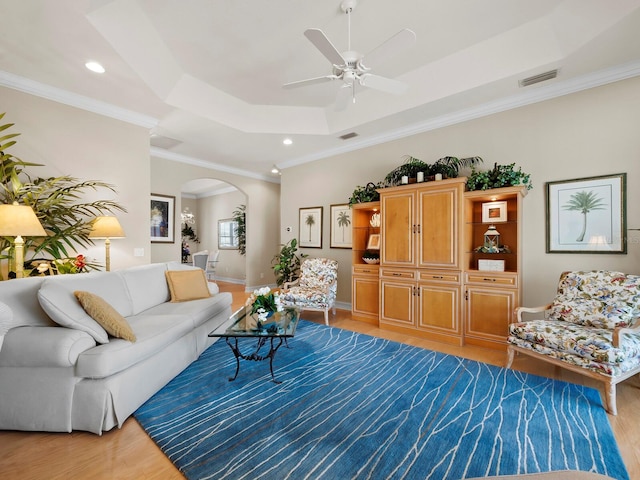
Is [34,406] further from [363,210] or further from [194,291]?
[363,210]

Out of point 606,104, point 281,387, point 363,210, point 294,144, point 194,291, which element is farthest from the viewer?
point 294,144

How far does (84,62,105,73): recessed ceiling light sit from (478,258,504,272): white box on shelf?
4732mm

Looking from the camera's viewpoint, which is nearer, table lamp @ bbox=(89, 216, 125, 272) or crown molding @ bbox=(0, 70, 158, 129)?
crown molding @ bbox=(0, 70, 158, 129)

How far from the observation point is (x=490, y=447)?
5.81ft

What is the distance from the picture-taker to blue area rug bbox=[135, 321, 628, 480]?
1.64 m

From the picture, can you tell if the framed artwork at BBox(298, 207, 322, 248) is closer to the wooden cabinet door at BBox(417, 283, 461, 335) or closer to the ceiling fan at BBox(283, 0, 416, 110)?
the wooden cabinet door at BBox(417, 283, 461, 335)

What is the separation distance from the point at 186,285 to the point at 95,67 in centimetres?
252

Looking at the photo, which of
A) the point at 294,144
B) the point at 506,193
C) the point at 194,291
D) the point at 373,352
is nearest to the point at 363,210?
the point at 294,144

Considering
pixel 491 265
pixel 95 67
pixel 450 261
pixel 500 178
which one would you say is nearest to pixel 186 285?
pixel 95 67

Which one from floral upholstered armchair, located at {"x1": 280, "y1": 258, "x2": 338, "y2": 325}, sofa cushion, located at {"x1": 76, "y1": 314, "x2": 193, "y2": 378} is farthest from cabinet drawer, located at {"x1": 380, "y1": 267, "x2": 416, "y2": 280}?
sofa cushion, located at {"x1": 76, "y1": 314, "x2": 193, "y2": 378}

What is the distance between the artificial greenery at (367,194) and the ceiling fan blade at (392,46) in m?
2.26

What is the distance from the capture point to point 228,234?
8.98m

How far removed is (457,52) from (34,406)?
4.90 meters

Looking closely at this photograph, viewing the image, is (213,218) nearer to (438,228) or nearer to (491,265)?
(438,228)
